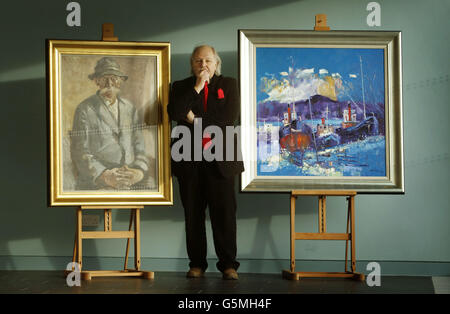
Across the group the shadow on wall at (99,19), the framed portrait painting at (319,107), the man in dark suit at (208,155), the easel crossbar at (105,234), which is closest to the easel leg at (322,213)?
the framed portrait painting at (319,107)

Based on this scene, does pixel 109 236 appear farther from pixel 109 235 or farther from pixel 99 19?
pixel 99 19

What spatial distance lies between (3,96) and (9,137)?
34cm

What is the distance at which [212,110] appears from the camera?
196 inches

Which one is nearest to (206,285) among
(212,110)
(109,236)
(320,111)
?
(109,236)

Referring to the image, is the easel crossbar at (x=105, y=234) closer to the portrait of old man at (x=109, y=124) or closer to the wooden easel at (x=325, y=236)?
the portrait of old man at (x=109, y=124)

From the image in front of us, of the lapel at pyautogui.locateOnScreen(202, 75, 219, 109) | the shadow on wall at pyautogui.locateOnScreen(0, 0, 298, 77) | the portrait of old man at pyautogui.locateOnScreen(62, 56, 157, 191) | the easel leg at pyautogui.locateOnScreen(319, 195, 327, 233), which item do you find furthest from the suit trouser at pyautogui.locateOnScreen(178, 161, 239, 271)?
the shadow on wall at pyautogui.locateOnScreen(0, 0, 298, 77)

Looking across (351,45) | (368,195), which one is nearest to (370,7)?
(351,45)

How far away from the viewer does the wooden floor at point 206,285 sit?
14.2 ft

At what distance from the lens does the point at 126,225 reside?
553cm

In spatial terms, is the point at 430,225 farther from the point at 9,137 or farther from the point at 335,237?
the point at 9,137

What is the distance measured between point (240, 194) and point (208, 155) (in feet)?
2.46

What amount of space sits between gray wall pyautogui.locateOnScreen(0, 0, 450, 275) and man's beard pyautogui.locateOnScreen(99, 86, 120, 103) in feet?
2.26

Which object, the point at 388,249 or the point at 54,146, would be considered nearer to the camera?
the point at 54,146
